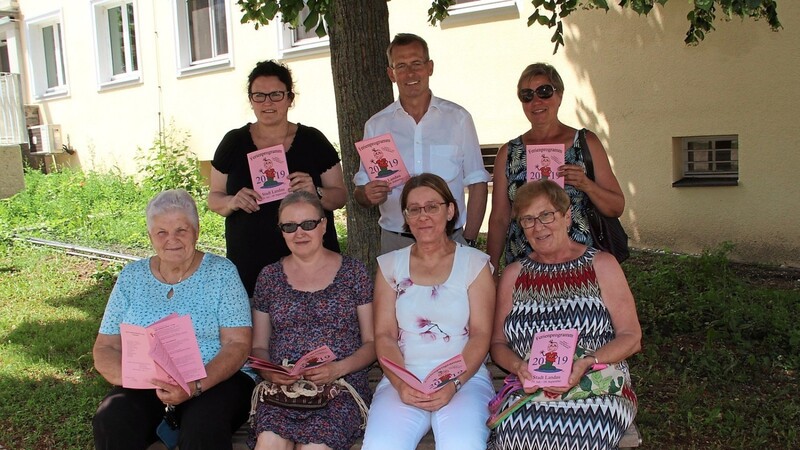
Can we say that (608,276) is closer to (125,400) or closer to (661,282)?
(125,400)

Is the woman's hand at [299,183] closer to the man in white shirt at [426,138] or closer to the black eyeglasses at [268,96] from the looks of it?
the man in white shirt at [426,138]

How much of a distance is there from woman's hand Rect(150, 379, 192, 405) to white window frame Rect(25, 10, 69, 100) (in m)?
13.9

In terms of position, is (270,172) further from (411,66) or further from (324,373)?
(324,373)

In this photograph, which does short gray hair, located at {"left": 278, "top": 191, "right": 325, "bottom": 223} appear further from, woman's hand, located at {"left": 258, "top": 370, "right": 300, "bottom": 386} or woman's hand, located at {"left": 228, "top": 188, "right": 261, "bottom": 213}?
woman's hand, located at {"left": 258, "top": 370, "right": 300, "bottom": 386}

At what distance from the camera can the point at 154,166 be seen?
12352 mm

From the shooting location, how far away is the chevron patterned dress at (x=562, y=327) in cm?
299

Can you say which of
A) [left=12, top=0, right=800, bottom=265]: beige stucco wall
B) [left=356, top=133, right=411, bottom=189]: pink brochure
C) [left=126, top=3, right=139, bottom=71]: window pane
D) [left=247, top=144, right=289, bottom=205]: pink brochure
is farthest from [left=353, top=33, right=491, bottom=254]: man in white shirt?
[left=126, top=3, right=139, bottom=71]: window pane

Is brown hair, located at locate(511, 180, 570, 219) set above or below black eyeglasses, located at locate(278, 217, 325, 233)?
above

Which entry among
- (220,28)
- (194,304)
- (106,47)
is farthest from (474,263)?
(106,47)

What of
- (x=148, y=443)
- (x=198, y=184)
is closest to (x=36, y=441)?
(x=148, y=443)

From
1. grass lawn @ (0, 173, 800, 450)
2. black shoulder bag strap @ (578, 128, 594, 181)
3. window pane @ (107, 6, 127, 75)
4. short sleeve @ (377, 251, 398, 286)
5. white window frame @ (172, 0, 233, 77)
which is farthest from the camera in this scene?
window pane @ (107, 6, 127, 75)

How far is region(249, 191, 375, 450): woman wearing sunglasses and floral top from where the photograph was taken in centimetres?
336

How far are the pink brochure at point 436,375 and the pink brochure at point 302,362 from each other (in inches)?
11.1

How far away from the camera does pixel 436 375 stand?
319 cm
